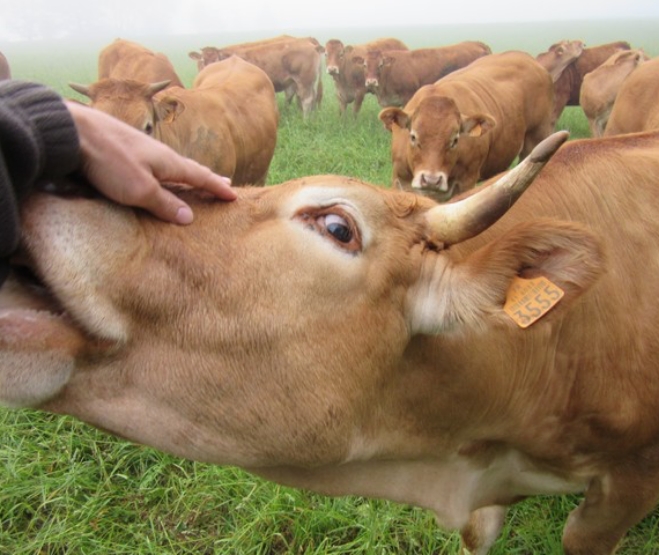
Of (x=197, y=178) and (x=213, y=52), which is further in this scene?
(x=213, y=52)

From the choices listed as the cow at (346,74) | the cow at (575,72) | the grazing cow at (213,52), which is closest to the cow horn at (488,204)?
the cow at (575,72)

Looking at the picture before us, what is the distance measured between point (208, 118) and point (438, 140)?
280cm

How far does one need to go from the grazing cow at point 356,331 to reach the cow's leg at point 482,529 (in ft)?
2.32

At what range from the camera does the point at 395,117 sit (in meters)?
7.80

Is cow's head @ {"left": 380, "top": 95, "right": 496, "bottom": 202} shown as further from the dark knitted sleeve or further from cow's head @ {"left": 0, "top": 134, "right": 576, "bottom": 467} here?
the dark knitted sleeve

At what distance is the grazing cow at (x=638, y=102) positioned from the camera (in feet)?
24.2

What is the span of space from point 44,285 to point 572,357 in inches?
73.6

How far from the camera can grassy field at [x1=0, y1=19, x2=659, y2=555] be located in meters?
3.14

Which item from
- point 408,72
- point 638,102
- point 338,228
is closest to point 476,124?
point 638,102

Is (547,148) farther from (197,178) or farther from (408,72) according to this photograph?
(408,72)

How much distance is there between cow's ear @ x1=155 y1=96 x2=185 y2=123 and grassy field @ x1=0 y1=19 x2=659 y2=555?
4.35 m

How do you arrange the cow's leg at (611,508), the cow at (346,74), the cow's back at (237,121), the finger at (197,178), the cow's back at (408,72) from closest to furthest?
the finger at (197,178) < the cow's leg at (611,508) < the cow's back at (237,121) < the cow's back at (408,72) < the cow at (346,74)

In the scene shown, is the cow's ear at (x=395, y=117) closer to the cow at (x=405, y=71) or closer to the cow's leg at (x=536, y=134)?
the cow's leg at (x=536, y=134)

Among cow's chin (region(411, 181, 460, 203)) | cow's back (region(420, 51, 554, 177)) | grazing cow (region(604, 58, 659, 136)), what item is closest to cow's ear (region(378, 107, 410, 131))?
cow's back (region(420, 51, 554, 177))
